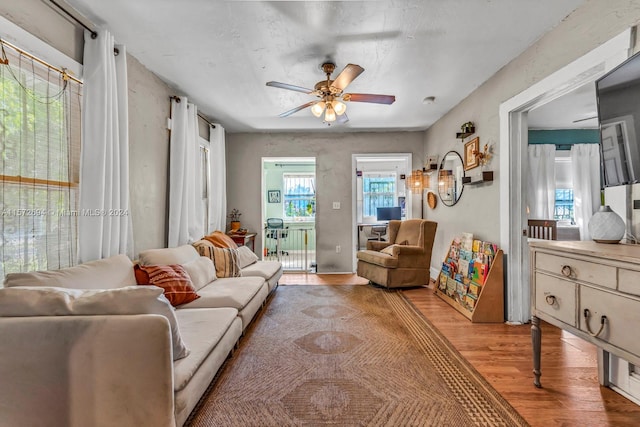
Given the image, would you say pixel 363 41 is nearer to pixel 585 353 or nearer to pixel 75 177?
pixel 75 177

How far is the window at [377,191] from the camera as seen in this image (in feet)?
22.2

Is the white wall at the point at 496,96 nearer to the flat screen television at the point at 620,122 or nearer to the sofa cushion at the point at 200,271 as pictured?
the flat screen television at the point at 620,122

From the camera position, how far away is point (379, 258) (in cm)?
411

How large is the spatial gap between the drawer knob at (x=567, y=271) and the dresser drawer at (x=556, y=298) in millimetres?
37

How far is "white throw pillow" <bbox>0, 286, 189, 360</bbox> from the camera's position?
125cm

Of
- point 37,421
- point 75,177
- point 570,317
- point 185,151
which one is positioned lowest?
point 37,421

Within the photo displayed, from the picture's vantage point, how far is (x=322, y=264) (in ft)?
17.0

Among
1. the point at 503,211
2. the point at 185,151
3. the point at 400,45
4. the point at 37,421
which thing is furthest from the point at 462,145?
the point at 37,421

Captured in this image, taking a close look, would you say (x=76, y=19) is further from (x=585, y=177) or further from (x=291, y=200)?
(x=585, y=177)

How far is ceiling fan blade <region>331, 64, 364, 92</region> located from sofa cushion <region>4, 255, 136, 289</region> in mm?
2222

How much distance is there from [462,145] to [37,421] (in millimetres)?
4425

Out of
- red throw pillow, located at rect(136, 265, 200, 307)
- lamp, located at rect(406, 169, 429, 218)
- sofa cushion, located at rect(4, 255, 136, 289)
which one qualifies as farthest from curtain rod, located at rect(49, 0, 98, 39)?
lamp, located at rect(406, 169, 429, 218)

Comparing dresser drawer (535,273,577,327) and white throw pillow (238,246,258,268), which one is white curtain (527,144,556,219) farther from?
white throw pillow (238,246,258,268)

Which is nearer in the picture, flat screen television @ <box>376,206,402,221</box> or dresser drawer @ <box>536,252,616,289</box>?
dresser drawer @ <box>536,252,616,289</box>
